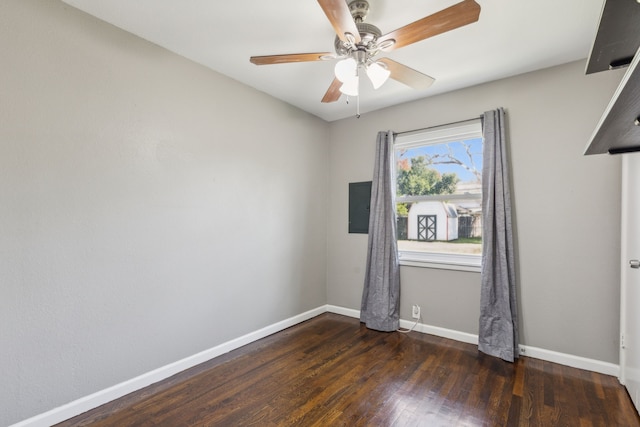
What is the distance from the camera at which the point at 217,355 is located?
8.77ft

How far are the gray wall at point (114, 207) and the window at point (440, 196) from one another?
1.57 metres

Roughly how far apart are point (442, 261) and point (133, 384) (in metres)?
2.85

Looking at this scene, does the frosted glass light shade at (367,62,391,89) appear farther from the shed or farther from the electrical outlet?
the electrical outlet

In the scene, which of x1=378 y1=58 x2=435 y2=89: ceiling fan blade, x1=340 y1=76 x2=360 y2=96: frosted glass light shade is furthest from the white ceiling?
x1=340 y1=76 x2=360 y2=96: frosted glass light shade

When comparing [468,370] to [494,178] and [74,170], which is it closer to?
[494,178]

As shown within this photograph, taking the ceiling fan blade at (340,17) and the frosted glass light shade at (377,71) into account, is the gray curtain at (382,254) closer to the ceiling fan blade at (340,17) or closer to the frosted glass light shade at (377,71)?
the frosted glass light shade at (377,71)

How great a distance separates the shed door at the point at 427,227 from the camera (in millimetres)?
3309

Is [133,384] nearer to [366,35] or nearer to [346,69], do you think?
[346,69]

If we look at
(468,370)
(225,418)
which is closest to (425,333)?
(468,370)

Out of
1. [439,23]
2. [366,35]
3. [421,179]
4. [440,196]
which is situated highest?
[366,35]

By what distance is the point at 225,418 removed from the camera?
6.07 ft

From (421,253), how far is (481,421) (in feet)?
5.72

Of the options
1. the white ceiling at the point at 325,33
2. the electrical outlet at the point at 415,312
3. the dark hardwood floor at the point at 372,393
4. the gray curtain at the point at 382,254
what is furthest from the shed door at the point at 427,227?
the white ceiling at the point at 325,33

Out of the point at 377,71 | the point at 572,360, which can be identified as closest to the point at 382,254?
the point at 572,360
